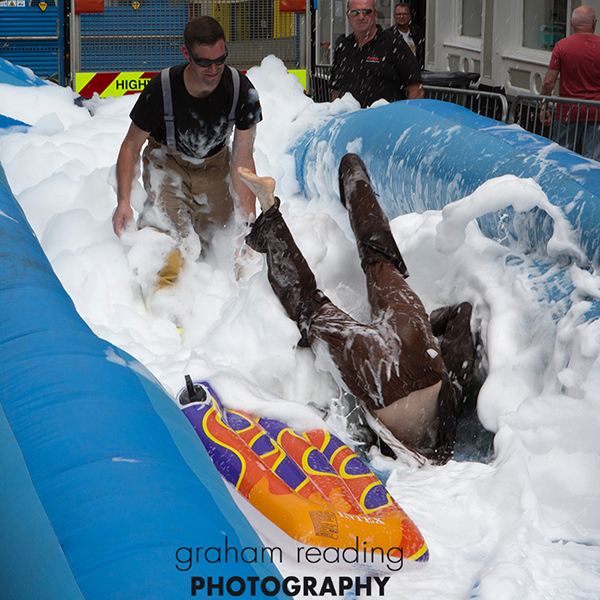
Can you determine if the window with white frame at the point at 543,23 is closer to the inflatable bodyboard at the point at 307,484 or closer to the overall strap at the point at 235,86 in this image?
the overall strap at the point at 235,86

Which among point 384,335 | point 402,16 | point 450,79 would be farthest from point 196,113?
point 402,16

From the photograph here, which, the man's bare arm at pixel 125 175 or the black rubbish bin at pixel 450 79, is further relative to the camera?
the black rubbish bin at pixel 450 79

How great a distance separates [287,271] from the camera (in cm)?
232

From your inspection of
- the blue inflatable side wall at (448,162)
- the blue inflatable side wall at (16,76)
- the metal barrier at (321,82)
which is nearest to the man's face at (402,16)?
the metal barrier at (321,82)

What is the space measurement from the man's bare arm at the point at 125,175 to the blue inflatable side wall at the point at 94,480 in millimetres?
1287

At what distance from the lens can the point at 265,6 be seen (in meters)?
4.60

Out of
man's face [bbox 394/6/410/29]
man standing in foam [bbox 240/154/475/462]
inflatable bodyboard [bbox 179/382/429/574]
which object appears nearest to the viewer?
inflatable bodyboard [bbox 179/382/429/574]

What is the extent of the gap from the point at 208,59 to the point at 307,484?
1.68 metres

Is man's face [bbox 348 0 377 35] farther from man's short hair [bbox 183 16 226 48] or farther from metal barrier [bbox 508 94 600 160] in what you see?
man's short hair [bbox 183 16 226 48]

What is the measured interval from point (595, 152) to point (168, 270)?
246cm

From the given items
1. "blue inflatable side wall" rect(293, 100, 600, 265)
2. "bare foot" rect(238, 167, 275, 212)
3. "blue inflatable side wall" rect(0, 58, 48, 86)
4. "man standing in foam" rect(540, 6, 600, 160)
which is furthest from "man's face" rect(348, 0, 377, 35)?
"blue inflatable side wall" rect(0, 58, 48, 86)

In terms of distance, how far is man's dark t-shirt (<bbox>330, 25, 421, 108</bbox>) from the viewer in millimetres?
4043

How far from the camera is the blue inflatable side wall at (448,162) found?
2.21 m

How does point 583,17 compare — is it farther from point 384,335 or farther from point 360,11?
point 384,335
